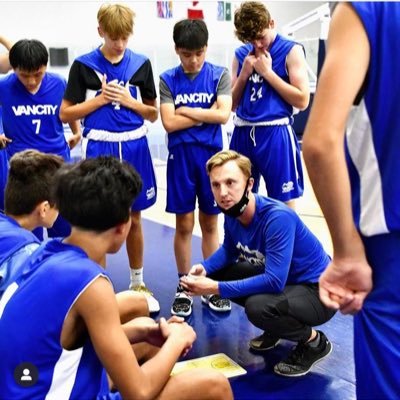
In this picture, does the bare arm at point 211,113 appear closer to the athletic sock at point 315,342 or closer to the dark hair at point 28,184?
the dark hair at point 28,184

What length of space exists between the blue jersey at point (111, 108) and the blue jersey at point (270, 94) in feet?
2.29

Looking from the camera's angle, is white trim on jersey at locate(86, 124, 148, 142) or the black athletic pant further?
white trim on jersey at locate(86, 124, 148, 142)

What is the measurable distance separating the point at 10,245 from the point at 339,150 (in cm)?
130

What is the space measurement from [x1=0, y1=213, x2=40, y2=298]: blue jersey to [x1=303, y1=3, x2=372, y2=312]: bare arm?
1018 millimetres

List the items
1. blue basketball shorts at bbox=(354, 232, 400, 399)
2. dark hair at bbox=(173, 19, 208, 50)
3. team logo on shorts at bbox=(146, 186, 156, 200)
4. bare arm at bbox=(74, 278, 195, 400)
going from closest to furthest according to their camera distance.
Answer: blue basketball shorts at bbox=(354, 232, 400, 399) < bare arm at bbox=(74, 278, 195, 400) < dark hair at bbox=(173, 19, 208, 50) < team logo on shorts at bbox=(146, 186, 156, 200)

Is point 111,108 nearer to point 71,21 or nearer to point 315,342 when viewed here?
point 315,342

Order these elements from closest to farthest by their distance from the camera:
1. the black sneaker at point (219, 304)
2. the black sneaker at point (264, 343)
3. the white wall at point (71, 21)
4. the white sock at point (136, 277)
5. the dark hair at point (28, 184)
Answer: the dark hair at point (28, 184)
the black sneaker at point (264, 343)
the black sneaker at point (219, 304)
the white sock at point (136, 277)
the white wall at point (71, 21)

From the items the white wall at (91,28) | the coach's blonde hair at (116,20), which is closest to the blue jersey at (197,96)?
the coach's blonde hair at (116,20)

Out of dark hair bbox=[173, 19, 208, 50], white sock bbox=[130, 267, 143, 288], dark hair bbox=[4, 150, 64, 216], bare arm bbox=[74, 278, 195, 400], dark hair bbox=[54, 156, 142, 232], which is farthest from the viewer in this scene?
white sock bbox=[130, 267, 143, 288]

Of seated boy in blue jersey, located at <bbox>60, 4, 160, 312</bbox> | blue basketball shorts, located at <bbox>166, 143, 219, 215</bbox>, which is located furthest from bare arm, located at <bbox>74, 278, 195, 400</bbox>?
blue basketball shorts, located at <bbox>166, 143, 219, 215</bbox>

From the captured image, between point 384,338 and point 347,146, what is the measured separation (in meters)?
0.44

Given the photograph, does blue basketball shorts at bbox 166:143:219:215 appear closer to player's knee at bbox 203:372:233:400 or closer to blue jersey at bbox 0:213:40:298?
blue jersey at bbox 0:213:40:298

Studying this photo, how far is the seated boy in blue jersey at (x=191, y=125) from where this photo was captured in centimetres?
331

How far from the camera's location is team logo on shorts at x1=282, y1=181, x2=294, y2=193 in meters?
3.36
